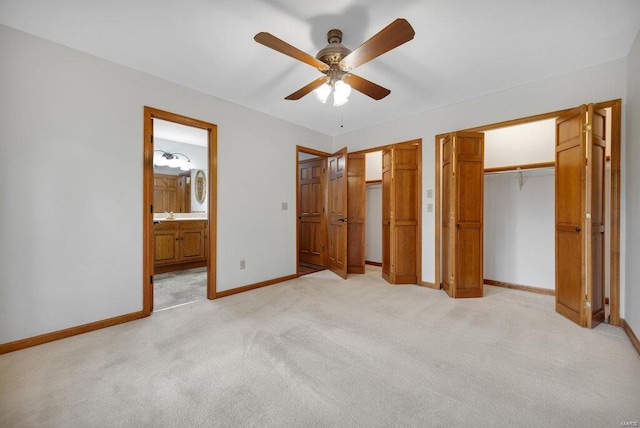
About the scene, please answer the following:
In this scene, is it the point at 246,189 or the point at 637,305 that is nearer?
the point at 637,305

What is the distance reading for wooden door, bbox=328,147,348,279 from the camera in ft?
14.1

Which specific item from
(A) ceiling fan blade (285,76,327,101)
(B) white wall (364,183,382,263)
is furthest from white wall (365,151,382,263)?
(A) ceiling fan blade (285,76,327,101)

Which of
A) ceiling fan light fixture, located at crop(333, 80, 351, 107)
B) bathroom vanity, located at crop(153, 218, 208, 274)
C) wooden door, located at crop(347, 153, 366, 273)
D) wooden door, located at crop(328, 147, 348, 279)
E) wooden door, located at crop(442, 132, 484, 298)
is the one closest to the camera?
ceiling fan light fixture, located at crop(333, 80, 351, 107)

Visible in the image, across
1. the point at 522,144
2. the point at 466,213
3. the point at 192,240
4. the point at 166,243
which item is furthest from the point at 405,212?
the point at 166,243

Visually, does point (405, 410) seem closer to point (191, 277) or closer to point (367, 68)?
point (367, 68)

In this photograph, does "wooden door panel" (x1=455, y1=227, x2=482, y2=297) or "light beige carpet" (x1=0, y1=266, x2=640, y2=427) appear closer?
"light beige carpet" (x1=0, y1=266, x2=640, y2=427)

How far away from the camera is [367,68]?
265cm

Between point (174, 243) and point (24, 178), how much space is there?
2.63 m

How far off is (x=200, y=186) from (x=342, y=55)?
4.63m

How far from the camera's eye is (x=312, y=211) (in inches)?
213

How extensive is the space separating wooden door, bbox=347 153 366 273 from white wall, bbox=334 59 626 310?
0.32 metres

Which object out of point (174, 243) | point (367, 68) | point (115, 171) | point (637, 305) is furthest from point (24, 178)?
point (637, 305)

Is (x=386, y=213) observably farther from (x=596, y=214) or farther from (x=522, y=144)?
(x=596, y=214)

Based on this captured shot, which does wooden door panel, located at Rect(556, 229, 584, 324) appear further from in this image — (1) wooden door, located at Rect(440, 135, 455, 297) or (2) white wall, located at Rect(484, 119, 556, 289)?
(1) wooden door, located at Rect(440, 135, 455, 297)
